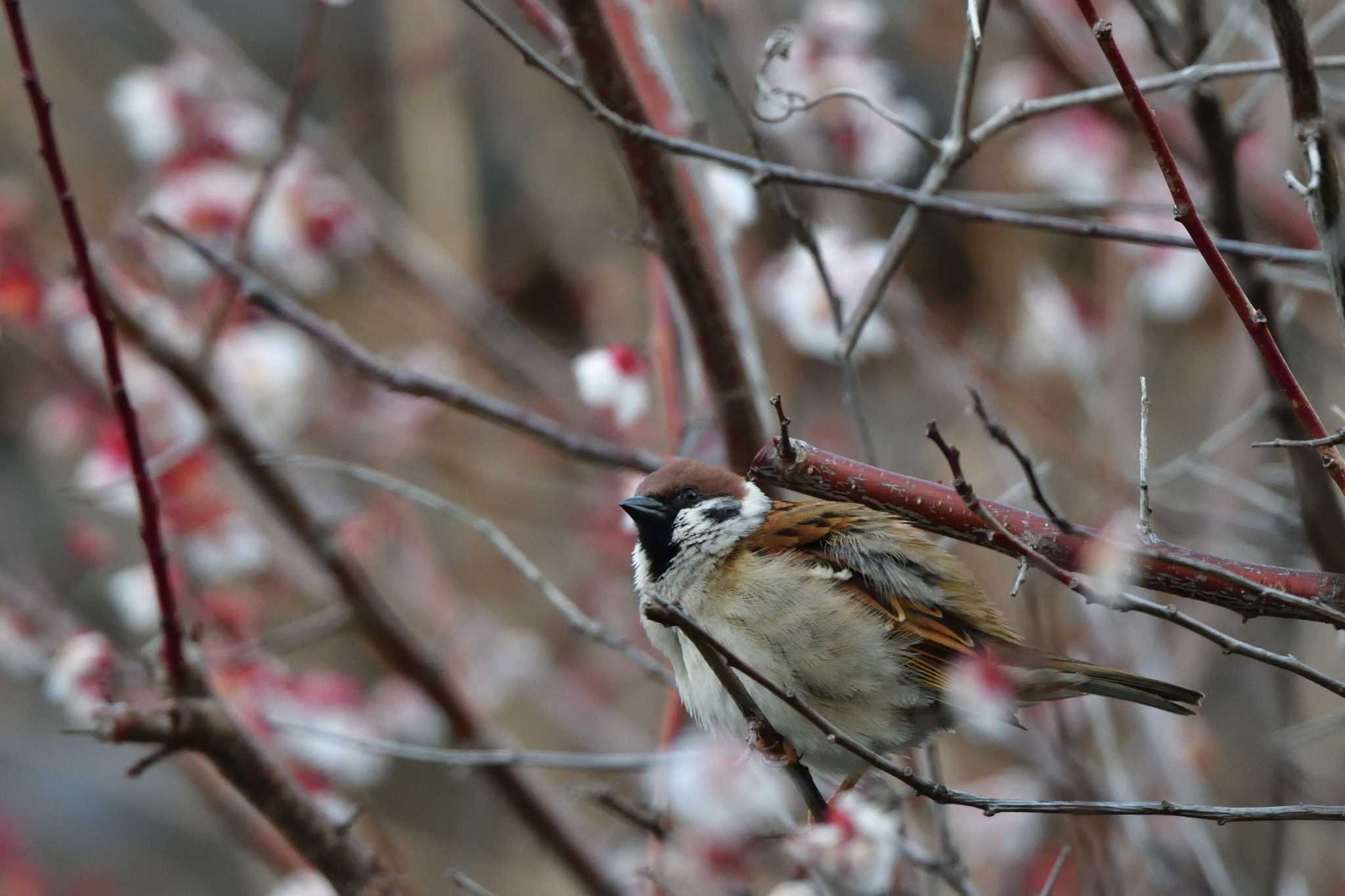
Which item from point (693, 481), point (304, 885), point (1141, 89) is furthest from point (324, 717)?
point (1141, 89)

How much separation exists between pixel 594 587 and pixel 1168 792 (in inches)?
112

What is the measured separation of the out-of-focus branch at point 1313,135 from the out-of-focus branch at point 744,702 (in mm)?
890

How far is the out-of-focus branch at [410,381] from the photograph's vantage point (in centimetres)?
266

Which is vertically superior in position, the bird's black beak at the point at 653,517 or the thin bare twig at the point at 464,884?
the bird's black beak at the point at 653,517

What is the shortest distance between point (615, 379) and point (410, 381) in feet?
1.39

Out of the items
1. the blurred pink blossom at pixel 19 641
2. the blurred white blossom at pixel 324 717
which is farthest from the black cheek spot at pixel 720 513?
the blurred pink blossom at pixel 19 641

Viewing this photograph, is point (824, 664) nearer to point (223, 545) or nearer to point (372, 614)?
point (372, 614)

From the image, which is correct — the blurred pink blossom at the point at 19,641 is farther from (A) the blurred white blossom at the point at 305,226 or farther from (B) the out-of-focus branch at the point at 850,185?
(B) the out-of-focus branch at the point at 850,185

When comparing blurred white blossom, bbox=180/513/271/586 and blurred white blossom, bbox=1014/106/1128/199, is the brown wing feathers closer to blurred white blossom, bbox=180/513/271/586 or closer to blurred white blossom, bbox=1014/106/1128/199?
blurred white blossom, bbox=180/513/271/586

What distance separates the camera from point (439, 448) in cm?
613

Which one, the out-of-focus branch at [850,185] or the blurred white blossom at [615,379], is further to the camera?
the blurred white blossom at [615,379]

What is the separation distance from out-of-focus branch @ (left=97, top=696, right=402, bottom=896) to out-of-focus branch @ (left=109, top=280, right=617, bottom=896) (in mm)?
853

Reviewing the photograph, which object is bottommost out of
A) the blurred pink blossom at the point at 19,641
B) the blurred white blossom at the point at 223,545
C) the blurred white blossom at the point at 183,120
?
the blurred pink blossom at the point at 19,641

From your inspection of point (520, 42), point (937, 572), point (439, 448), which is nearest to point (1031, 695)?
point (937, 572)
